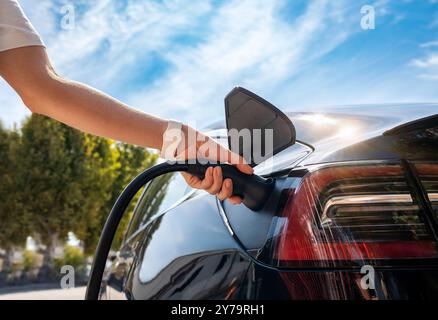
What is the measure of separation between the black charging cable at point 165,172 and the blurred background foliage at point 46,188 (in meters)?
28.7

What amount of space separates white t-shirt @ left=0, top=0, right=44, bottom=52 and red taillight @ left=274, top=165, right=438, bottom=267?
0.96m

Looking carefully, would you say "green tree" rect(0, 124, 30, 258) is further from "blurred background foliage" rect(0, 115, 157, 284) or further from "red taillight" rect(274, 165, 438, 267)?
"red taillight" rect(274, 165, 438, 267)

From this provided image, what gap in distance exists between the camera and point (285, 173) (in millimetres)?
1435

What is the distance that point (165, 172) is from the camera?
152cm

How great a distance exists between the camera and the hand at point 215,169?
4.72 ft

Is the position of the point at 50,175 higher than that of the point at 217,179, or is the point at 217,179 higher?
the point at 50,175

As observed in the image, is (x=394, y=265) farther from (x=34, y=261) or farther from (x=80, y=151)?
(x=34, y=261)

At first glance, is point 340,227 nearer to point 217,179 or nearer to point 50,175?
point 217,179

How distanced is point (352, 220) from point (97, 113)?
83 centimetres

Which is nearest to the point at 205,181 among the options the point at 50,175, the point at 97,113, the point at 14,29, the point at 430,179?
the point at 97,113

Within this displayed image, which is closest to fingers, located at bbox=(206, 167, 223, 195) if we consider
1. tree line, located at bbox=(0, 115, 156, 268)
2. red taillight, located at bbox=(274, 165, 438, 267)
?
red taillight, located at bbox=(274, 165, 438, 267)

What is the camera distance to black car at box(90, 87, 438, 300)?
1.18m
